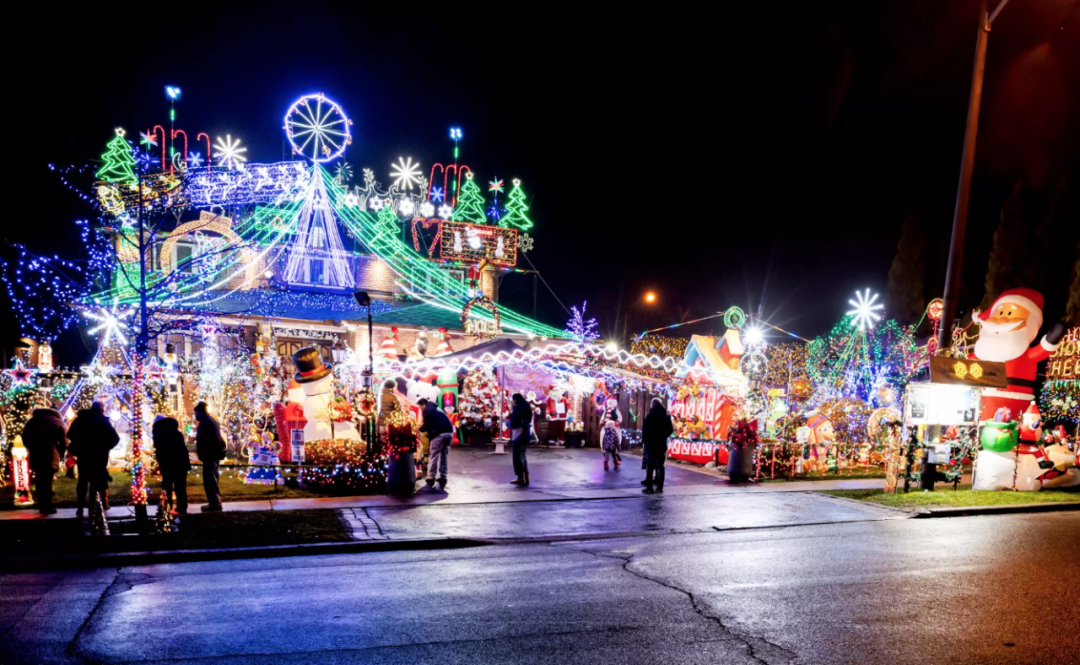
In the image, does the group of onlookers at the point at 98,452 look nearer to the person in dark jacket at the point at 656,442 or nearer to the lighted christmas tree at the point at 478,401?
the person in dark jacket at the point at 656,442

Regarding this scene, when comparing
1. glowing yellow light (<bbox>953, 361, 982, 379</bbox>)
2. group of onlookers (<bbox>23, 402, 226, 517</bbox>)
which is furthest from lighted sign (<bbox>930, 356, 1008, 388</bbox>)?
group of onlookers (<bbox>23, 402, 226, 517</bbox>)

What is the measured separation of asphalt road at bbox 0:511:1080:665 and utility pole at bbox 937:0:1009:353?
5.73 m

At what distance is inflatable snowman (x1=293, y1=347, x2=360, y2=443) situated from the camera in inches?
551

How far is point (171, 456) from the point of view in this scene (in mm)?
9555

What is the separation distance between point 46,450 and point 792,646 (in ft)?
34.7

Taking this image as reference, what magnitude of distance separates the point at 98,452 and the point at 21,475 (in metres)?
2.90

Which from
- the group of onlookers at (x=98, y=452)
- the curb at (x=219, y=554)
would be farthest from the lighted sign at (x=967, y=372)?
the group of onlookers at (x=98, y=452)

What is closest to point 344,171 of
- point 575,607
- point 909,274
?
point 575,607

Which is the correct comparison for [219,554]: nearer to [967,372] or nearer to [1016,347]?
[967,372]

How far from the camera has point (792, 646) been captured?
4.99 m

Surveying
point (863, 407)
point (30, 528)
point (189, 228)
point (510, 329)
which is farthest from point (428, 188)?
point (30, 528)

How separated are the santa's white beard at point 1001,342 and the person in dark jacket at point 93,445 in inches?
678

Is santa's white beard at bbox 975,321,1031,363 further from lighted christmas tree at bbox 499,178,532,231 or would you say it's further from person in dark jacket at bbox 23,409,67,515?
person in dark jacket at bbox 23,409,67,515

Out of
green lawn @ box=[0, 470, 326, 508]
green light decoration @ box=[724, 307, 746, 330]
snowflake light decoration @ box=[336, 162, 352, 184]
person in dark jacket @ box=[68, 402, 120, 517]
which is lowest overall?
green lawn @ box=[0, 470, 326, 508]
